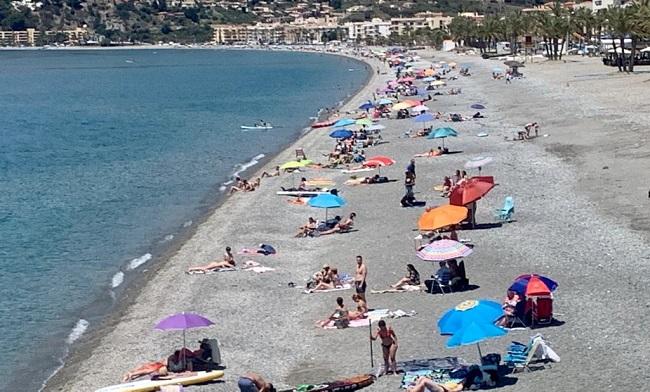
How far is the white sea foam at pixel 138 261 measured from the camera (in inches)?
1118

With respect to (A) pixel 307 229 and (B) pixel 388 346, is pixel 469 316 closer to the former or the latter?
(B) pixel 388 346

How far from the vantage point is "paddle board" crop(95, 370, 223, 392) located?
17.0 m

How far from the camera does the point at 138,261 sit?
1143 inches

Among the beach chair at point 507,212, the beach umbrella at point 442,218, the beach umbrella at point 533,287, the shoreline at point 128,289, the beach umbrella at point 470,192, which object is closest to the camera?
the beach umbrella at point 533,287

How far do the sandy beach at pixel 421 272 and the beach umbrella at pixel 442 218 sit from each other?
38.1 inches

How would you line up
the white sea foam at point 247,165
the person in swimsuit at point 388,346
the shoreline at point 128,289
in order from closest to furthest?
the person in swimsuit at point 388,346 → the shoreline at point 128,289 → the white sea foam at point 247,165

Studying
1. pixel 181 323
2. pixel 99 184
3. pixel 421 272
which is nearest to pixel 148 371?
pixel 181 323

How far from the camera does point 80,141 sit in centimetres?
6744

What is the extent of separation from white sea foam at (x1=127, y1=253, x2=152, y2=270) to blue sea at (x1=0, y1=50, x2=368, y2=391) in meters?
0.05

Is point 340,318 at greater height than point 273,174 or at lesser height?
greater

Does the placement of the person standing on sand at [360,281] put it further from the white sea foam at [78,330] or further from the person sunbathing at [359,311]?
the white sea foam at [78,330]

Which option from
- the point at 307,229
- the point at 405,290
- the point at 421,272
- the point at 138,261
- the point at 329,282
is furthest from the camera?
the point at 138,261

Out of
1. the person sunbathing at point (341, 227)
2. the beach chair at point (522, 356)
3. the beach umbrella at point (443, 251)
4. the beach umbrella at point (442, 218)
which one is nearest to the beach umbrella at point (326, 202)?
the person sunbathing at point (341, 227)

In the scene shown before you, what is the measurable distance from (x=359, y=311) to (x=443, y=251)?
209 centimetres
